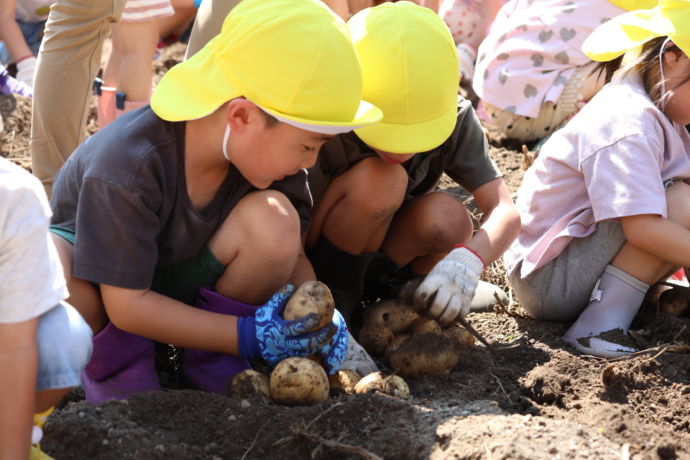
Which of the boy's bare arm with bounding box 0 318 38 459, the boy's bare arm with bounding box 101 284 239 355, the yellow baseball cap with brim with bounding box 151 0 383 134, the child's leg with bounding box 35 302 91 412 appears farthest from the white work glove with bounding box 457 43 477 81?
the boy's bare arm with bounding box 0 318 38 459

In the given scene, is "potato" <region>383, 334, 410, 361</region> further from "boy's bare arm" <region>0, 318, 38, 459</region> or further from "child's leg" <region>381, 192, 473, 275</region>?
"boy's bare arm" <region>0, 318, 38, 459</region>

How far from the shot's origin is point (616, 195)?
8.30 ft

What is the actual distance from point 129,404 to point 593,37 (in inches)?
71.1

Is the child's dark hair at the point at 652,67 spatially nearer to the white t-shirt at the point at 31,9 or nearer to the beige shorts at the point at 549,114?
the beige shorts at the point at 549,114

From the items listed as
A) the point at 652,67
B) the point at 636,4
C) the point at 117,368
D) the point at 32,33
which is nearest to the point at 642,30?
the point at 652,67

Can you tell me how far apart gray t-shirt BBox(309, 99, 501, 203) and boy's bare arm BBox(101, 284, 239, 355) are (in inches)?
24.6

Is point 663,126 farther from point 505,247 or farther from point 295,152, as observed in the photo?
point 295,152

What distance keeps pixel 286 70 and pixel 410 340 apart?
0.81 meters

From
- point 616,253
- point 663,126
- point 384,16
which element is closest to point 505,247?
point 616,253

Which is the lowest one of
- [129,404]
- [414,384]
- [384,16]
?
[414,384]

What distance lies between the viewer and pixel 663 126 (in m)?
2.60

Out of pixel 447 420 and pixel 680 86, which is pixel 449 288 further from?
pixel 680 86

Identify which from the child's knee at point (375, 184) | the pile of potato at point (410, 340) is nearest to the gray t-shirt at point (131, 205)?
the child's knee at point (375, 184)

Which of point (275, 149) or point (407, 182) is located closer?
point (275, 149)
